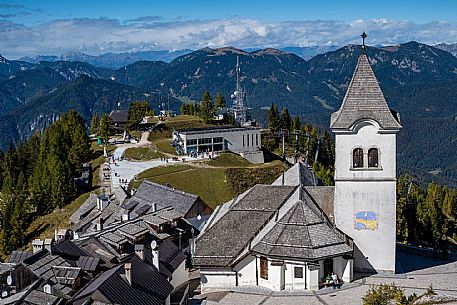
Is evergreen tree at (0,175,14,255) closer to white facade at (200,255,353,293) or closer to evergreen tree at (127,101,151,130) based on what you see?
evergreen tree at (127,101,151,130)

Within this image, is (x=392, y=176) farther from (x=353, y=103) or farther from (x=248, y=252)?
(x=248, y=252)

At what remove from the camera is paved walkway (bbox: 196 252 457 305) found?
113ft

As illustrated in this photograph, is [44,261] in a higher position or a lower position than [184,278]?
higher

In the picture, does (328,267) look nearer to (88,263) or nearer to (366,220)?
(366,220)

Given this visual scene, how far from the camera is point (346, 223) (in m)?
38.8

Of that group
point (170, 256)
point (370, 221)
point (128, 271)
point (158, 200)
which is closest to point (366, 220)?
point (370, 221)

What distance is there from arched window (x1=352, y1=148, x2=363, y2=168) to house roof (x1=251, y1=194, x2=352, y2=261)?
439 cm

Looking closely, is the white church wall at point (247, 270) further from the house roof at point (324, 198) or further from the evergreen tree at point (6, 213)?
the evergreen tree at point (6, 213)

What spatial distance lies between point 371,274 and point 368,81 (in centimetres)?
1348

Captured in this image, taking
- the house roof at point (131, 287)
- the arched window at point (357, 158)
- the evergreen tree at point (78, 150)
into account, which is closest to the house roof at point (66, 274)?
the house roof at point (131, 287)

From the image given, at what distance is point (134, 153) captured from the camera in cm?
9844

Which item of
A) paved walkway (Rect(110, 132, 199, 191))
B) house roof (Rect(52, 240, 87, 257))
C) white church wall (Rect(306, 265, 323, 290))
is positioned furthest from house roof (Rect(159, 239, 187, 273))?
paved walkway (Rect(110, 132, 199, 191))

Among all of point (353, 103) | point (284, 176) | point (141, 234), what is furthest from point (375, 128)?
point (141, 234)

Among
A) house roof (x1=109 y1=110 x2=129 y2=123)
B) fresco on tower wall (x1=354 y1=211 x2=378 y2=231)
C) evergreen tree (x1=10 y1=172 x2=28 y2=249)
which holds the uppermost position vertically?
house roof (x1=109 y1=110 x2=129 y2=123)
